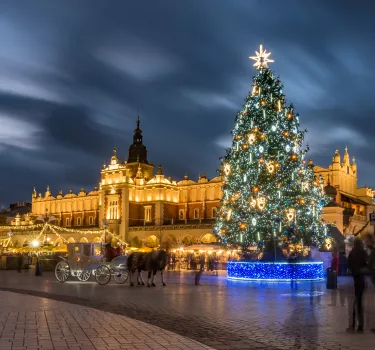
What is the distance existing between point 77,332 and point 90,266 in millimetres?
15997

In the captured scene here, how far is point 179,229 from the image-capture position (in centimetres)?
7081

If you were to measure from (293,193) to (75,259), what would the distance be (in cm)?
1041

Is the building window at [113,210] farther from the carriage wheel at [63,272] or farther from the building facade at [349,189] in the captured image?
the carriage wheel at [63,272]

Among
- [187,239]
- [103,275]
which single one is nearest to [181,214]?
[187,239]

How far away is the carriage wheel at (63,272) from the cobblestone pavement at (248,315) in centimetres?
591

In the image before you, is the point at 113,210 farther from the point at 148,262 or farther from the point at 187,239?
the point at 148,262

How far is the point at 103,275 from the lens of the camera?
24.2 meters

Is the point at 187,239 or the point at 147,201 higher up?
the point at 147,201

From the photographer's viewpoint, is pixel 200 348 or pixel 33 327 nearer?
pixel 200 348

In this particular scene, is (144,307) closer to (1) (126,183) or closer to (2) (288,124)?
(2) (288,124)

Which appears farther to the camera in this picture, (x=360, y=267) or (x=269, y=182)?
(x=269, y=182)

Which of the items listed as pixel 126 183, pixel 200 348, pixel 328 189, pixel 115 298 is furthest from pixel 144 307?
pixel 126 183

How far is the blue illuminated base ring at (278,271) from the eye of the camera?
26312 mm

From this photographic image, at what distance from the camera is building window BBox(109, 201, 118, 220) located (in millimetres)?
80625
